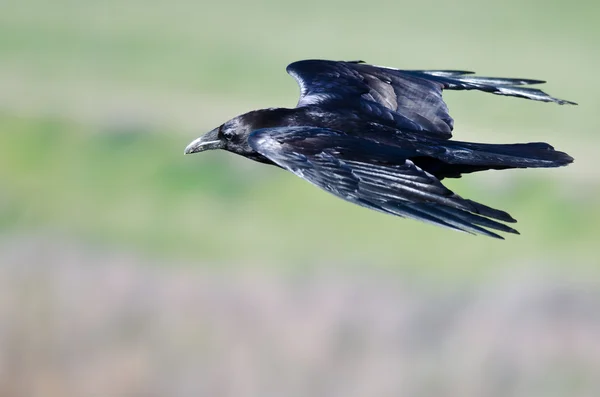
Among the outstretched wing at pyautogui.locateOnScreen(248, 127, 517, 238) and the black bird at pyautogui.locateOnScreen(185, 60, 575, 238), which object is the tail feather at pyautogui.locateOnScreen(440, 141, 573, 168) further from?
the outstretched wing at pyautogui.locateOnScreen(248, 127, 517, 238)

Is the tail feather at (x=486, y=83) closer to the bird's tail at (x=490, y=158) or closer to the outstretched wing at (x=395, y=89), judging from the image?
the outstretched wing at (x=395, y=89)

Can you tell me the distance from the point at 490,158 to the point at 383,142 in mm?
439

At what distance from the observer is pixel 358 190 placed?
4.39 meters

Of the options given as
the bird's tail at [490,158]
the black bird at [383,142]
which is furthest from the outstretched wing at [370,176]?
the bird's tail at [490,158]

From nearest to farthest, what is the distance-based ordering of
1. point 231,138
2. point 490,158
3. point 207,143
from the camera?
point 490,158 < point 231,138 < point 207,143

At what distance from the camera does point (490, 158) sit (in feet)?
15.8

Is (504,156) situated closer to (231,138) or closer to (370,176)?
(370,176)

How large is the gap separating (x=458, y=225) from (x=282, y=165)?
33.5 inches

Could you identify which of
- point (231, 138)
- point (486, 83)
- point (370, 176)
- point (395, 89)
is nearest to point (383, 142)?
point (370, 176)

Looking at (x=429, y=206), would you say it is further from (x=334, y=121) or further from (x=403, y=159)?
(x=334, y=121)

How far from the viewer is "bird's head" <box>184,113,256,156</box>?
5.55m

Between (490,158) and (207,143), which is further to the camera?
(207,143)

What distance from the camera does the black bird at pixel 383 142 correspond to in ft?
13.9

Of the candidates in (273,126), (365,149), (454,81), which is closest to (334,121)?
(273,126)
